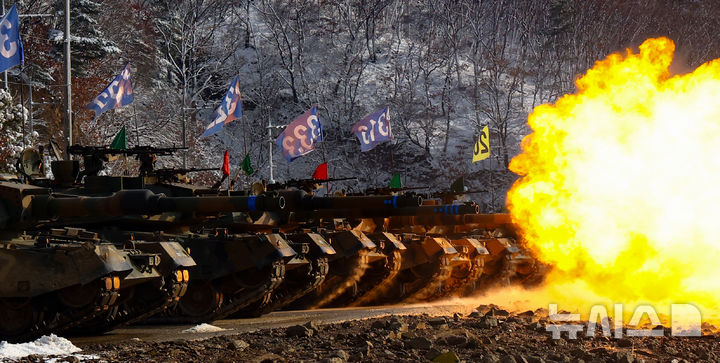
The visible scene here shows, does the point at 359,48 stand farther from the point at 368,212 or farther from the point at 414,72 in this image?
the point at 368,212

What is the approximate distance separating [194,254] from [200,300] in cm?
110

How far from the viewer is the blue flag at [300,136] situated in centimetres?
3353

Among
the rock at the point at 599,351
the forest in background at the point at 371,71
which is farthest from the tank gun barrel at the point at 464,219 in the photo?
the forest in background at the point at 371,71

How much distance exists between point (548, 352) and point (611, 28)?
190ft

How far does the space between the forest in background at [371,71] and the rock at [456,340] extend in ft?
138

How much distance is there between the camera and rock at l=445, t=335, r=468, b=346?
37.9 ft

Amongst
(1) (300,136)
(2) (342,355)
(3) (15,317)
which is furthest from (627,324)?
(1) (300,136)

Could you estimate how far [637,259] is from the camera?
1692 centimetres

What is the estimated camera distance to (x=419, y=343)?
1133 cm

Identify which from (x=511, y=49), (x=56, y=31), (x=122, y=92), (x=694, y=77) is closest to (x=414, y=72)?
(x=511, y=49)

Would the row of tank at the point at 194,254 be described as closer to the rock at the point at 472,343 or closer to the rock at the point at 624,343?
the rock at the point at 472,343

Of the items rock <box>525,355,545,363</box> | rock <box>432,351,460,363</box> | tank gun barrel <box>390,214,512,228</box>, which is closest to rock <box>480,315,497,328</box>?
rock <box>525,355,545,363</box>

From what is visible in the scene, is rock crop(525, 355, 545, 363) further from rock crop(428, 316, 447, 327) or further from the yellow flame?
the yellow flame

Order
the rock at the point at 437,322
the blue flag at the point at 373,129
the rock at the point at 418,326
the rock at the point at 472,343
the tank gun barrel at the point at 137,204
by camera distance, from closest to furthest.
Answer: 1. the rock at the point at 472,343
2. the rock at the point at 418,326
3. the tank gun barrel at the point at 137,204
4. the rock at the point at 437,322
5. the blue flag at the point at 373,129
